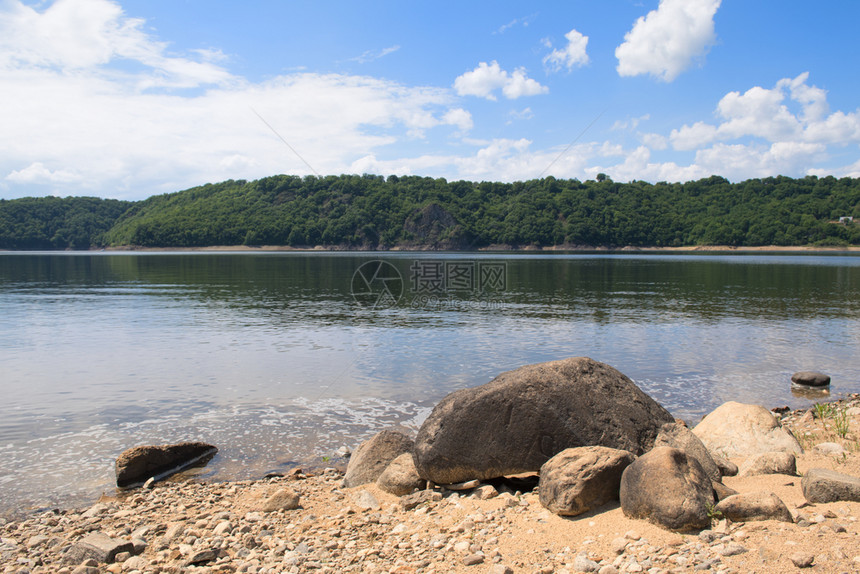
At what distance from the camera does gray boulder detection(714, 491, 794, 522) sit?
5.84 meters

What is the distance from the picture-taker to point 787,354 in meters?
20.2

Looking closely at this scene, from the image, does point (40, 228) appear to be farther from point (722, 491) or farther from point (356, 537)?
point (722, 491)

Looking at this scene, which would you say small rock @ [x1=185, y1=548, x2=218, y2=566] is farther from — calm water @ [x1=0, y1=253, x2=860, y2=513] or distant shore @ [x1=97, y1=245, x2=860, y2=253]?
distant shore @ [x1=97, y1=245, x2=860, y2=253]

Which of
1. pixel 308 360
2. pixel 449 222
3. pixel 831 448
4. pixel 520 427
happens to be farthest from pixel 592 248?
pixel 520 427

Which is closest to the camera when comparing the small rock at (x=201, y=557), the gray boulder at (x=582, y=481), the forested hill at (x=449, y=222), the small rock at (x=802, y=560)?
the small rock at (x=802, y=560)

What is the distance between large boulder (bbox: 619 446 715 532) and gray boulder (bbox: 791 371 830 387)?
12061 mm

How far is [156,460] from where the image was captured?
32.8 ft

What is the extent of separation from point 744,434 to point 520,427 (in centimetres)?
420

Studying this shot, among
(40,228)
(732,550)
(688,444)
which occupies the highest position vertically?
(40,228)

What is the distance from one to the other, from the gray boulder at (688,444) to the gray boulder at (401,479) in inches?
142

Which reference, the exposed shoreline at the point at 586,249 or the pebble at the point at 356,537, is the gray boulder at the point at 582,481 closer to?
the pebble at the point at 356,537

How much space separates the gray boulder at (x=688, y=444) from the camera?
7.48 m

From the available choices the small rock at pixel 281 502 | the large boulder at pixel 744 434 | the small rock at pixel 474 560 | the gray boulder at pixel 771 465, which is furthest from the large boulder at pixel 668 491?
the small rock at pixel 281 502

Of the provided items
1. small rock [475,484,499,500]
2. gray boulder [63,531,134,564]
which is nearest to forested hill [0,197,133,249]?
gray boulder [63,531,134,564]
